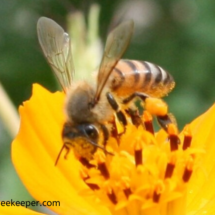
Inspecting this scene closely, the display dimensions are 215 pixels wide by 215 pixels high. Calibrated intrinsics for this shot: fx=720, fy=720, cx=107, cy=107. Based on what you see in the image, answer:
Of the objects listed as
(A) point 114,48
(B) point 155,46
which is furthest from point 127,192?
(B) point 155,46

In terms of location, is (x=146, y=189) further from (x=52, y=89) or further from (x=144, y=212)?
(x=52, y=89)

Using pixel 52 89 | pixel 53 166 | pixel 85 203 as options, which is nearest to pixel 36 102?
pixel 53 166

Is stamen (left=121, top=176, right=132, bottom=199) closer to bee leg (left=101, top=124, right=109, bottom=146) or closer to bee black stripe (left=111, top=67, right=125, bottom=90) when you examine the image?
bee leg (left=101, top=124, right=109, bottom=146)

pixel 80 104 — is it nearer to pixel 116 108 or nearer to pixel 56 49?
pixel 116 108

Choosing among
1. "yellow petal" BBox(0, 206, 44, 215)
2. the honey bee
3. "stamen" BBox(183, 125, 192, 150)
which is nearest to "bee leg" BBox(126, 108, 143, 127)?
the honey bee

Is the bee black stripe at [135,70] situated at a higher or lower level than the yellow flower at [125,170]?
higher

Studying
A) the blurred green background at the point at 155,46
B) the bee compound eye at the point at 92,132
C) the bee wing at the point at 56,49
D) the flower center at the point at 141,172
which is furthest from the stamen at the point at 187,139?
the blurred green background at the point at 155,46

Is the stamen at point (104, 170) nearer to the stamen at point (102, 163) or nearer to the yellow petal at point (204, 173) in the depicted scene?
the stamen at point (102, 163)
